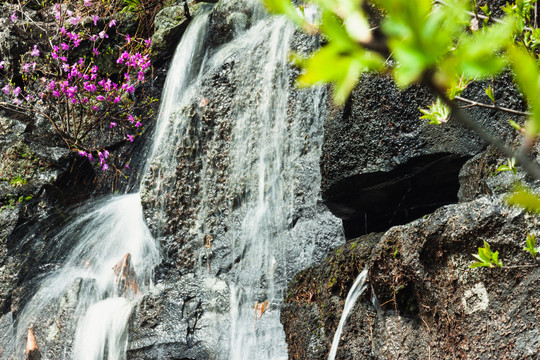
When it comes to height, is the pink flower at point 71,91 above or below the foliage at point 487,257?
above

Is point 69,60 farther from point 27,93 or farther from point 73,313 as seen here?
point 73,313

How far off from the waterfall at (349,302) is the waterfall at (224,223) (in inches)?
37.4

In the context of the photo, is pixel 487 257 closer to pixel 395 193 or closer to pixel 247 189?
pixel 395 193

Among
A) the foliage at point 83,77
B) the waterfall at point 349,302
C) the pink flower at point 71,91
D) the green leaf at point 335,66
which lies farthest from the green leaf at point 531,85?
the pink flower at point 71,91

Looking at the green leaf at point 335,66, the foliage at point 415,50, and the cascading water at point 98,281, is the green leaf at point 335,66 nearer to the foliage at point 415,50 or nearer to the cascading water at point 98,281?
the foliage at point 415,50

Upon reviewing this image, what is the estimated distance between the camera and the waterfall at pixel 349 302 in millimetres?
3257

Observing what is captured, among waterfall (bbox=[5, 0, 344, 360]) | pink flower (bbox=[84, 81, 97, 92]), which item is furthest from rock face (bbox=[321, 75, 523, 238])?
pink flower (bbox=[84, 81, 97, 92])

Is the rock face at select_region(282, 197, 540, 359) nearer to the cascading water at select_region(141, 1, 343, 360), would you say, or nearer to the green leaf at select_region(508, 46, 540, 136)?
the cascading water at select_region(141, 1, 343, 360)

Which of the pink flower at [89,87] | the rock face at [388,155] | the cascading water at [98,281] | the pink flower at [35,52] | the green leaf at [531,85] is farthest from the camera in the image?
the pink flower at [35,52]

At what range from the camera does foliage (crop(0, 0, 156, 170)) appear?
7633 millimetres

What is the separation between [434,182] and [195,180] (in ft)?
8.47

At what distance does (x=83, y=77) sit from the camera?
7.76 meters

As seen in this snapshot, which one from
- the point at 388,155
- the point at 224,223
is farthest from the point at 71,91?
the point at 388,155

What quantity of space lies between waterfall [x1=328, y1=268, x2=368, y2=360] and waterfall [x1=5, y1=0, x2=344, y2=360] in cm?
95
